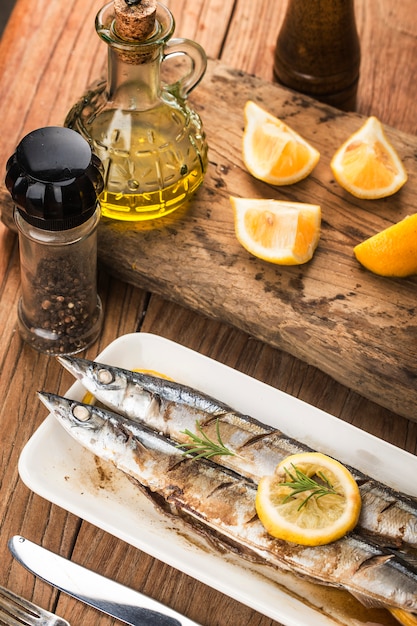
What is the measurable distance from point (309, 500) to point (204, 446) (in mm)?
238

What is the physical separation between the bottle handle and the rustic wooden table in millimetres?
414

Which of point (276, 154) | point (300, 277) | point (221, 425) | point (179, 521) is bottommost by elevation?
point (179, 521)

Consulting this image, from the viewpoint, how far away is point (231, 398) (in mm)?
1904

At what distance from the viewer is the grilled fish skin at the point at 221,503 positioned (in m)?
1.58

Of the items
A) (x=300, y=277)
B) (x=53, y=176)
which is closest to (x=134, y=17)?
(x=53, y=176)

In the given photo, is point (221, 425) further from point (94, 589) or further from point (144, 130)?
point (144, 130)

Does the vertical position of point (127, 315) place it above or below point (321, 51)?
below

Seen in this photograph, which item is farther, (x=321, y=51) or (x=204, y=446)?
(x=321, y=51)

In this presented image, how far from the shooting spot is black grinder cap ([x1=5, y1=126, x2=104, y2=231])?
166 cm

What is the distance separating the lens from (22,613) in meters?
1.64

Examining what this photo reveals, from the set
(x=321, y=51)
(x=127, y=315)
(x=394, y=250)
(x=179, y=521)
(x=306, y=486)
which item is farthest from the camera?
(x=321, y=51)

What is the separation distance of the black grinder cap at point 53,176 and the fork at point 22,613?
706mm

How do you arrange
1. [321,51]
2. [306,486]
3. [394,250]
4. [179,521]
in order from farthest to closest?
[321,51]
[394,250]
[179,521]
[306,486]

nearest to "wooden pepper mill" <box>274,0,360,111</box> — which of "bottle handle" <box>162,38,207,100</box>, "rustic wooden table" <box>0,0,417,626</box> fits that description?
"rustic wooden table" <box>0,0,417,626</box>
